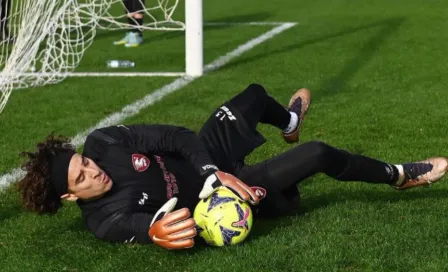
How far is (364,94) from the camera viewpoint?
940 cm

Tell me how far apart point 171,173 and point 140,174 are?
7.7 inches

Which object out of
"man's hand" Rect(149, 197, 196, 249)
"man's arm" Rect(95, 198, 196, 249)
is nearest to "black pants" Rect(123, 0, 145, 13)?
"man's arm" Rect(95, 198, 196, 249)

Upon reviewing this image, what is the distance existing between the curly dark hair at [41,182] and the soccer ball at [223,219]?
2.62 ft

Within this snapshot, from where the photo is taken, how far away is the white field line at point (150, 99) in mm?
6852

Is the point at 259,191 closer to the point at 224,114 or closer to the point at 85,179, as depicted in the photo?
the point at 224,114

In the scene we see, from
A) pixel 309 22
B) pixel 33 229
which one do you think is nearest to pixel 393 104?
pixel 33 229

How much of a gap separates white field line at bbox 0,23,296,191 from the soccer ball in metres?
2.16

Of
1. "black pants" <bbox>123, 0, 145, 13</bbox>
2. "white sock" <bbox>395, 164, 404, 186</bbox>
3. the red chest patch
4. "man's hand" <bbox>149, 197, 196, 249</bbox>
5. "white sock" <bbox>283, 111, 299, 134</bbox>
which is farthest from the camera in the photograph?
"black pants" <bbox>123, 0, 145, 13</bbox>

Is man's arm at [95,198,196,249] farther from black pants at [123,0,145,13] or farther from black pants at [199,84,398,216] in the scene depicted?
black pants at [123,0,145,13]

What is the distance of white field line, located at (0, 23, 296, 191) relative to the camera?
6.85 m

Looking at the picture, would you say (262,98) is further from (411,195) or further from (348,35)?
(348,35)

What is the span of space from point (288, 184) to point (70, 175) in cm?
124

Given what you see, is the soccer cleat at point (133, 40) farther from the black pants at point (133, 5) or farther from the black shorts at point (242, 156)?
the black shorts at point (242, 156)

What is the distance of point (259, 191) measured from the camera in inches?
204
